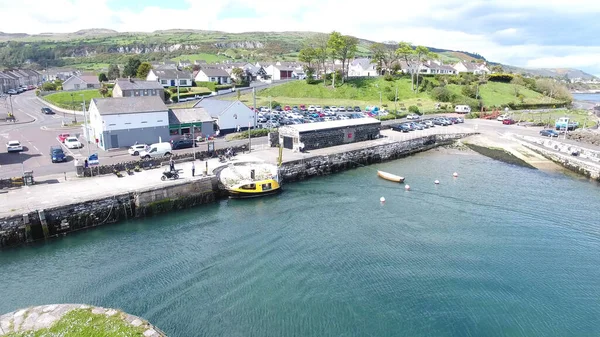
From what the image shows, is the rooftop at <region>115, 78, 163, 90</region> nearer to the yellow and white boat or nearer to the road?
the road

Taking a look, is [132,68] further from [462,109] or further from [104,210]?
[104,210]

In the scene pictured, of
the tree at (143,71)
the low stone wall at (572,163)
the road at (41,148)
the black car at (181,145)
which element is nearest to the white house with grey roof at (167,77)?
the tree at (143,71)

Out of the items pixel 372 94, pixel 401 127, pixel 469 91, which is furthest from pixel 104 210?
pixel 469 91

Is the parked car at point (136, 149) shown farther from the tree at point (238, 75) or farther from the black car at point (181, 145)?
the tree at point (238, 75)

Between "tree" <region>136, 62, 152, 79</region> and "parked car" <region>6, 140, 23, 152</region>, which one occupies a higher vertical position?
"tree" <region>136, 62, 152, 79</region>

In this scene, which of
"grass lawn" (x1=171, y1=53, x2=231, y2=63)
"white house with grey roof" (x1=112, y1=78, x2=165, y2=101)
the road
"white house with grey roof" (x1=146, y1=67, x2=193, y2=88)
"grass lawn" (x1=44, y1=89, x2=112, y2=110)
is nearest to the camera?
the road

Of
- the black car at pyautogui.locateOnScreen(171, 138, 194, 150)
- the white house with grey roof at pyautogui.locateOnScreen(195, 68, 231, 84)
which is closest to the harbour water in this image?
the black car at pyautogui.locateOnScreen(171, 138, 194, 150)

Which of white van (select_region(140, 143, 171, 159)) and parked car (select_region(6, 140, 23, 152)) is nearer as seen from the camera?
white van (select_region(140, 143, 171, 159))

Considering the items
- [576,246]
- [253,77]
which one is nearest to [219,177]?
[576,246]

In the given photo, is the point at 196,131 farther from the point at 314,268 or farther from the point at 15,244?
the point at 314,268

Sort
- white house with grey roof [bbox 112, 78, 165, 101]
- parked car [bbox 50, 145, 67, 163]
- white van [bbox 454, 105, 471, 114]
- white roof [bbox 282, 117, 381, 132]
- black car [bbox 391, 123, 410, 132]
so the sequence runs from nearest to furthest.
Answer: parked car [bbox 50, 145, 67, 163]
white roof [bbox 282, 117, 381, 132]
black car [bbox 391, 123, 410, 132]
white house with grey roof [bbox 112, 78, 165, 101]
white van [bbox 454, 105, 471, 114]
